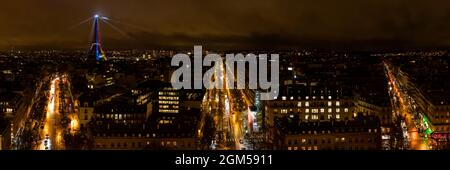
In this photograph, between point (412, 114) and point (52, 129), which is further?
point (412, 114)

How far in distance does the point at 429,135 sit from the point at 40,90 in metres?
22.5

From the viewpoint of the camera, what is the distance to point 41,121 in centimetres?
2078

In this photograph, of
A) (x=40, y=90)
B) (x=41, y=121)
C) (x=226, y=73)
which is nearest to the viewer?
(x=41, y=121)

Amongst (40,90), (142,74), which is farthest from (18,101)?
(142,74)

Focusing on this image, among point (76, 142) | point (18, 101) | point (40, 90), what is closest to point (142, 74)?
point (40, 90)

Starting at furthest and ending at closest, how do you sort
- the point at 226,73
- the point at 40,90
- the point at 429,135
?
the point at 226,73 < the point at 40,90 < the point at 429,135

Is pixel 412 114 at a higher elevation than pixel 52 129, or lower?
higher

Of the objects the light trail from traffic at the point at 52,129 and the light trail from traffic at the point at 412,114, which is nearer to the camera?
the light trail from traffic at the point at 52,129

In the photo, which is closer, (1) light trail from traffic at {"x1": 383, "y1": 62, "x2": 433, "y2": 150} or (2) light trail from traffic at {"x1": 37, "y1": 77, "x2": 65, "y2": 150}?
(2) light trail from traffic at {"x1": 37, "y1": 77, "x2": 65, "y2": 150}
